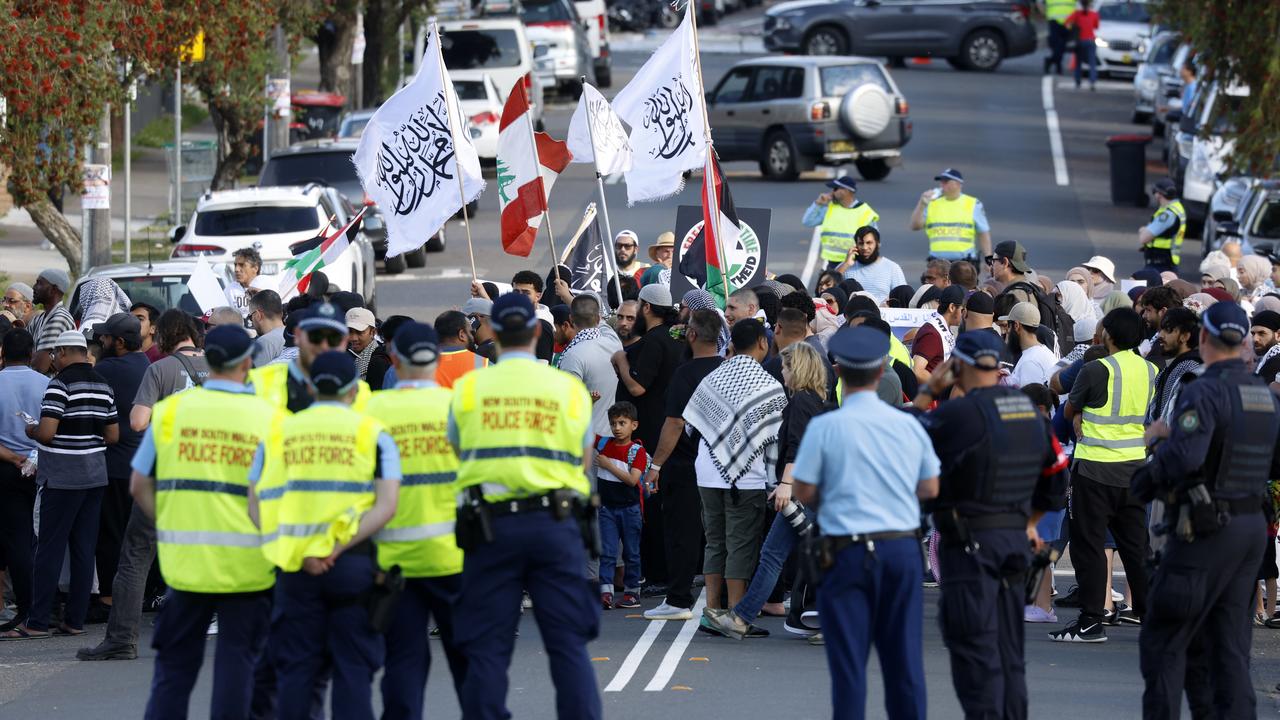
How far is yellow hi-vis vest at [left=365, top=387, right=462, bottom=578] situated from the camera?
302 inches

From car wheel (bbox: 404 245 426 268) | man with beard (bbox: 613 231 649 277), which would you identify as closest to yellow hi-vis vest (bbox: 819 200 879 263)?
man with beard (bbox: 613 231 649 277)

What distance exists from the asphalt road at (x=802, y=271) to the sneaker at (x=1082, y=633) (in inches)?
3.5

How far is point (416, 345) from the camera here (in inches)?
302

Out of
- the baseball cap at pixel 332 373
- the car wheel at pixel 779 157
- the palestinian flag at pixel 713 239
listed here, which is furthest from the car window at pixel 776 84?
the baseball cap at pixel 332 373

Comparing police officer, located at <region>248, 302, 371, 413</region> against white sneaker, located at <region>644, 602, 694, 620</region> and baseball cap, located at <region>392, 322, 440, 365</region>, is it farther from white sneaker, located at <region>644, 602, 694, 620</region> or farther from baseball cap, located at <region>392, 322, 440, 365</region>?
white sneaker, located at <region>644, 602, 694, 620</region>

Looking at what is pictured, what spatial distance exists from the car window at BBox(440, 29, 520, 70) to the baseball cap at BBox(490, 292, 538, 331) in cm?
2654

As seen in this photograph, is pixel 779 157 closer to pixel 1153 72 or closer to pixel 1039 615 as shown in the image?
pixel 1153 72

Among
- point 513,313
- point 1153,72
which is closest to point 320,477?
point 513,313

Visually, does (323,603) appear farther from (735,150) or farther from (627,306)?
(735,150)

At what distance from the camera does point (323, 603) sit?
7453 millimetres

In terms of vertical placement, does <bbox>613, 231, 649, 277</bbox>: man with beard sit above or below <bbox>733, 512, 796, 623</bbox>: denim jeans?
above

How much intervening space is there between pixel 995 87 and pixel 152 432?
35.7m

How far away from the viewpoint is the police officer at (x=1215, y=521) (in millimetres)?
8078

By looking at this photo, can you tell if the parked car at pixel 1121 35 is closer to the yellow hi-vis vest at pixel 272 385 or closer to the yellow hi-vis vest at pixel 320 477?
the yellow hi-vis vest at pixel 272 385
